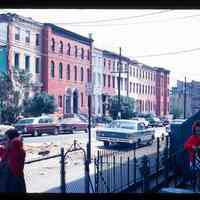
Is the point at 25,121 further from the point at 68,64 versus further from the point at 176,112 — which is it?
the point at 176,112

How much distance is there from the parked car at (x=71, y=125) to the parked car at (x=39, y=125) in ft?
1.34

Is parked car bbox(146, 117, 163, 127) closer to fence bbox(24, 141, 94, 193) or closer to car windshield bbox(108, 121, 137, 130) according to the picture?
car windshield bbox(108, 121, 137, 130)

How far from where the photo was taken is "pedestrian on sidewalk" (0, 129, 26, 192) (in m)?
7.01

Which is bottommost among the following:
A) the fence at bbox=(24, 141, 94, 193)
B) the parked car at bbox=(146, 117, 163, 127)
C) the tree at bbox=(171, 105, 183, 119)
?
the fence at bbox=(24, 141, 94, 193)

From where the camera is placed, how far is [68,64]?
1448 centimetres

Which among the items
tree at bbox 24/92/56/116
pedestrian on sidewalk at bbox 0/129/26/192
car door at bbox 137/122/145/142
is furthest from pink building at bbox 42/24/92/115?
pedestrian on sidewalk at bbox 0/129/26/192

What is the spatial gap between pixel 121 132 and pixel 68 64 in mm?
4364

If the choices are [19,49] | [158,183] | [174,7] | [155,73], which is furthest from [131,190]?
[19,49]

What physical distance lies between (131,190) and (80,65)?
248 inches

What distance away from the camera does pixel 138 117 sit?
653 inches

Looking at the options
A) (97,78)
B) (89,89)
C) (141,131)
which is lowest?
(141,131)

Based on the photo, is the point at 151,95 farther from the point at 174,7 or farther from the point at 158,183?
the point at 174,7

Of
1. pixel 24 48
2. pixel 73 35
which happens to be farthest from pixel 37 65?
pixel 73 35

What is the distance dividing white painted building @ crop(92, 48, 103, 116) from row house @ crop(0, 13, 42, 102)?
4.07 meters
